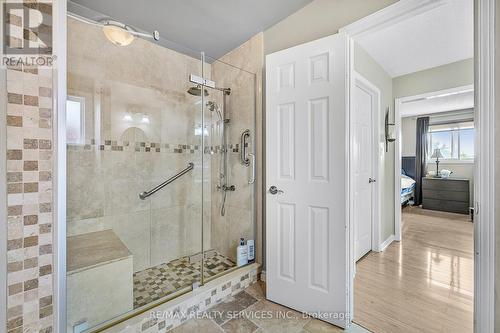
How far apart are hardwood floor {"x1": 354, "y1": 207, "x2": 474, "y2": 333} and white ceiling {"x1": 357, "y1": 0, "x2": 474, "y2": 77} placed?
7.01ft

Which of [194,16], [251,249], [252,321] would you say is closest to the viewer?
[252,321]

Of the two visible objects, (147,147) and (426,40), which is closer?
(147,147)

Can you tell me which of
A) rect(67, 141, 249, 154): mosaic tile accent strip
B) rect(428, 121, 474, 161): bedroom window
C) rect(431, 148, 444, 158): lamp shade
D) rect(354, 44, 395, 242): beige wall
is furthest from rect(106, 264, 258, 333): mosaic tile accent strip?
rect(428, 121, 474, 161): bedroom window

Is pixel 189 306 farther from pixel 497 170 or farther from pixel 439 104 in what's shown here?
pixel 439 104

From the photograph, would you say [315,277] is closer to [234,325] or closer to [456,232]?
[234,325]

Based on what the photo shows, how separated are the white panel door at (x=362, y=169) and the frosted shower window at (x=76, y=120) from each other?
2.73 m

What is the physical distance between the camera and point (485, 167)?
3.51 ft

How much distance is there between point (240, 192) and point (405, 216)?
4191mm

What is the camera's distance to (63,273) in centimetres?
108

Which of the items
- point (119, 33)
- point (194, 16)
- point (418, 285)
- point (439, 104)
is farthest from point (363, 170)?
point (439, 104)

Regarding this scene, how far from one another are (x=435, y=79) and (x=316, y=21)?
8.23 ft

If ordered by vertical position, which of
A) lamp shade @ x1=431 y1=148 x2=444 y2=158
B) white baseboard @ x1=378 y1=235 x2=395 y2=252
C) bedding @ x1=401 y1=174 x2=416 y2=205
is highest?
lamp shade @ x1=431 y1=148 x2=444 y2=158

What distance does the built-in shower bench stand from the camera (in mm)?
1304

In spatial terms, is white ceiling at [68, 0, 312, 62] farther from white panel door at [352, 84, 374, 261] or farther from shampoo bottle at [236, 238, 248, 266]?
shampoo bottle at [236, 238, 248, 266]
